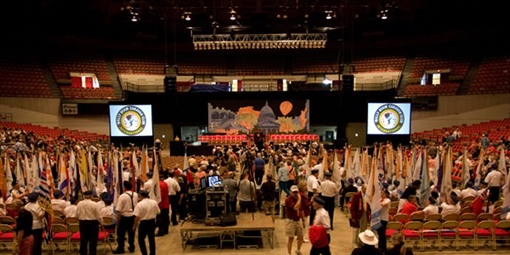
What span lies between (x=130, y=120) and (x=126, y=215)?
15122 mm

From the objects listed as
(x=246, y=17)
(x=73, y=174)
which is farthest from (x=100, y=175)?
(x=246, y=17)

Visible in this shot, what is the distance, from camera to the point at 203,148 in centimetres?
2512

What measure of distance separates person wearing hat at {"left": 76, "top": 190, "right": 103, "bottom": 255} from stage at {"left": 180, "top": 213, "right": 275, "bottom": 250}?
175 centimetres

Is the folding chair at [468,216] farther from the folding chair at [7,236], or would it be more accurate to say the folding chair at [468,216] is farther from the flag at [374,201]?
the folding chair at [7,236]

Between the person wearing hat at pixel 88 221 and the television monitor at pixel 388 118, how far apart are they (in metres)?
17.9

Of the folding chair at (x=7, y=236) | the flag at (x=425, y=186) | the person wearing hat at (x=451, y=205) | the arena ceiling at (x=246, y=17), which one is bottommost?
the folding chair at (x=7, y=236)

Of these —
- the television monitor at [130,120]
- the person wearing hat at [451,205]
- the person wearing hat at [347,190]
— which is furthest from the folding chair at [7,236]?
the television monitor at [130,120]

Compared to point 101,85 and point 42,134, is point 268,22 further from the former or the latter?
point 42,134

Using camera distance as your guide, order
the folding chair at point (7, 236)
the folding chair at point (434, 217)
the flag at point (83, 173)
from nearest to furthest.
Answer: the folding chair at point (7, 236), the folding chair at point (434, 217), the flag at point (83, 173)

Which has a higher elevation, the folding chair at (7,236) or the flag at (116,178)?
the flag at (116,178)

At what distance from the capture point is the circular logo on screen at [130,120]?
77.7 feet

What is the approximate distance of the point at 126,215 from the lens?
367 inches

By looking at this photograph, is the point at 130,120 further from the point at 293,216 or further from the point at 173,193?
the point at 293,216

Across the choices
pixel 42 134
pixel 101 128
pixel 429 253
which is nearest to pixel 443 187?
Result: pixel 429 253
